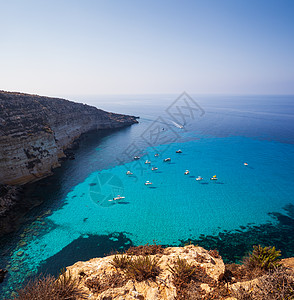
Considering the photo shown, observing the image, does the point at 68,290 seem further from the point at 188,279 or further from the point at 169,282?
the point at 188,279

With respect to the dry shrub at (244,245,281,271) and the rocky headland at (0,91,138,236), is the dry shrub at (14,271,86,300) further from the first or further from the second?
the rocky headland at (0,91,138,236)

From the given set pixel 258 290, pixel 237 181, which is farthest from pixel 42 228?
pixel 237 181

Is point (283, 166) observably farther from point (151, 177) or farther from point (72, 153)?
point (72, 153)

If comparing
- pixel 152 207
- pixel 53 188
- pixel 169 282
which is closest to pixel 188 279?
pixel 169 282

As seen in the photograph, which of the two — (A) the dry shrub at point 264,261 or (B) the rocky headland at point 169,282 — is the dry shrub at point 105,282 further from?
(A) the dry shrub at point 264,261

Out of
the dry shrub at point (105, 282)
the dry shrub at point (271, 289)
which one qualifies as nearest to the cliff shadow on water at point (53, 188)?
the dry shrub at point (105, 282)
